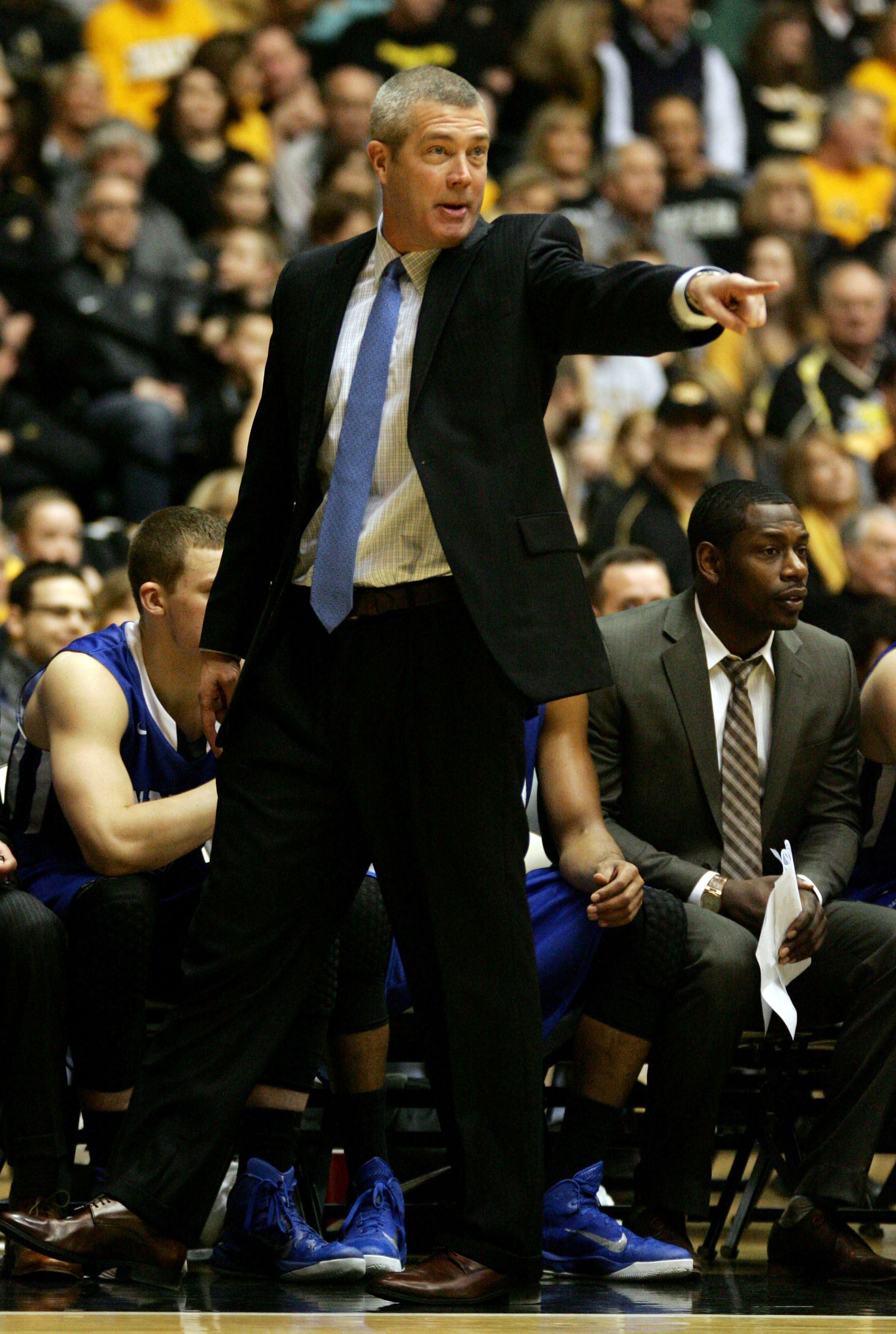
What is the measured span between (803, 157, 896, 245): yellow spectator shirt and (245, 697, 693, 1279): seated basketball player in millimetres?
6493

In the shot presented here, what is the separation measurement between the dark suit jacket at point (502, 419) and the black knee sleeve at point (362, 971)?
0.71 m

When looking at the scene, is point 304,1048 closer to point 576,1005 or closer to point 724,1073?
point 576,1005

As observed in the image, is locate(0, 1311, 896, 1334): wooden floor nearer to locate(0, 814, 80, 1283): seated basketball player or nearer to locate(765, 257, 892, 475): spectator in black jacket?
locate(0, 814, 80, 1283): seated basketball player

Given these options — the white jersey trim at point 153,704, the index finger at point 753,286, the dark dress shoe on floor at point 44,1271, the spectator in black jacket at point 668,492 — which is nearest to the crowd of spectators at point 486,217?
the spectator in black jacket at point 668,492

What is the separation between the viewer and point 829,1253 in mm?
3135

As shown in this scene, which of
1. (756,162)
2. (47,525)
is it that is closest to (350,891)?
(47,525)

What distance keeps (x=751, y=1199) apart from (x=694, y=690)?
990 mm

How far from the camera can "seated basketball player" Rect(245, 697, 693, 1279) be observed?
121 inches

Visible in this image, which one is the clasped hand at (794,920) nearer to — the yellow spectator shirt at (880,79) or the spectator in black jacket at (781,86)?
the spectator in black jacket at (781,86)

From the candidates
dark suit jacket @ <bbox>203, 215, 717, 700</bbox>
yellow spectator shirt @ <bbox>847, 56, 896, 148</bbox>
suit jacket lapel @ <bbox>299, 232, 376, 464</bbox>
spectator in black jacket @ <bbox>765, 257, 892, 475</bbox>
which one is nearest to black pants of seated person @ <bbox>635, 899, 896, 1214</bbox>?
dark suit jacket @ <bbox>203, 215, 717, 700</bbox>

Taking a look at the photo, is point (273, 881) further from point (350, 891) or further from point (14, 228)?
point (14, 228)

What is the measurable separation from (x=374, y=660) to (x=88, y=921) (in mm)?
768

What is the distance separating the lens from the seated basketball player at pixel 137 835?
3.06 m

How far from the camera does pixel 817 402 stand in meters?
7.92
